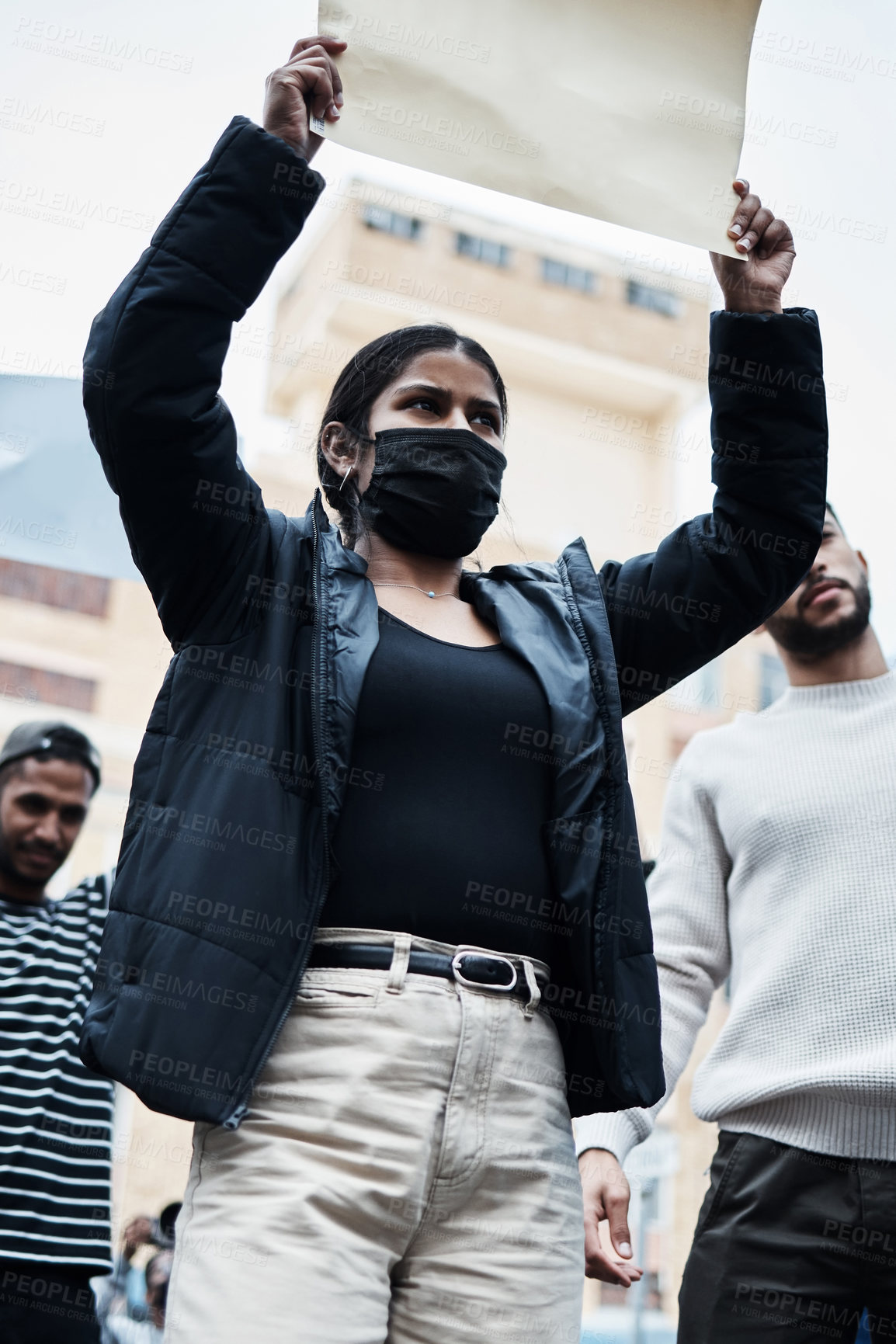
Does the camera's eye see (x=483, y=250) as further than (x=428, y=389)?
Yes

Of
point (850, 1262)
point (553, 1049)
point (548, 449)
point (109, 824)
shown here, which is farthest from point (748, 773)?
point (548, 449)

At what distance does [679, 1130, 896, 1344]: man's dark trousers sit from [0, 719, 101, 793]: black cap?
6.97 ft

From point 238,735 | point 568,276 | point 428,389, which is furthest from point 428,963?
point 568,276

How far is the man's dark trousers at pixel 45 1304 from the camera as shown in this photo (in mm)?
2586

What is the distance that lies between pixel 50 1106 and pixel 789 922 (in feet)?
5.15

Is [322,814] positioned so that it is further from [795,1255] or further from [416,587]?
[795,1255]

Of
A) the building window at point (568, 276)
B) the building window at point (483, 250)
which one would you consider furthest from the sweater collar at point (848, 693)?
the building window at point (568, 276)

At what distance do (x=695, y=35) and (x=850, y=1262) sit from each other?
192 cm

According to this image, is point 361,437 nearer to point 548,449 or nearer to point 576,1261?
point 576,1261

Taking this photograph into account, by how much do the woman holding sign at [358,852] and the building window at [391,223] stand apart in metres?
16.2

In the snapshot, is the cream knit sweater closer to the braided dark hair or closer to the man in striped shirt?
the braided dark hair

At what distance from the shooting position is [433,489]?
202 cm

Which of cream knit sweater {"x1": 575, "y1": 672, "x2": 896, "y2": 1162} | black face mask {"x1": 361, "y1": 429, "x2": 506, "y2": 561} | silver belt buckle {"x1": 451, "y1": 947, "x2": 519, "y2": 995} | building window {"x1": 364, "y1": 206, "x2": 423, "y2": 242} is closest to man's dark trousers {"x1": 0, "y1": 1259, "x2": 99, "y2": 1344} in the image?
cream knit sweater {"x1": 575, "y1": 672, "x2": 896, "y2": 1162}

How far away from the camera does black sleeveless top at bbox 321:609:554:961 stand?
1624 millimetres
